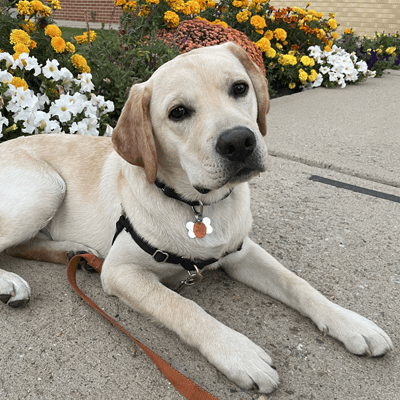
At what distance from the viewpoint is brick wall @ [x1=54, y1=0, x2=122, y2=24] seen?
56.4ft

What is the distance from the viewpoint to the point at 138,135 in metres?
2.17

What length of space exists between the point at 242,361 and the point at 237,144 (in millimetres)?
991

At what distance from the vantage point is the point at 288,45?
7.46m

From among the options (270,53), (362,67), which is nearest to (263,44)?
(270,53)

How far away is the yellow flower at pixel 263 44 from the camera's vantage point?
6.63 metres

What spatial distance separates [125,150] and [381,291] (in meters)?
1.73

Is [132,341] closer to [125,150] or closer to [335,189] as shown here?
[125,150]

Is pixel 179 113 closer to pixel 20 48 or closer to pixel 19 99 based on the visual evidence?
pixel 19 99

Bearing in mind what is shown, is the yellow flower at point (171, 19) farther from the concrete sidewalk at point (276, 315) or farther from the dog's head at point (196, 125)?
the dog's head at point (196, 125)

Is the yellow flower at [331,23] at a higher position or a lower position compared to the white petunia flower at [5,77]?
higher

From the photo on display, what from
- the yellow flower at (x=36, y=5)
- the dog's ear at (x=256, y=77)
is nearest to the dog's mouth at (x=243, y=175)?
the dog's ear at (x=256, y=77)

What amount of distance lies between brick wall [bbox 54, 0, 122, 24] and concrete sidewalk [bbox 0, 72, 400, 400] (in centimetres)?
1578

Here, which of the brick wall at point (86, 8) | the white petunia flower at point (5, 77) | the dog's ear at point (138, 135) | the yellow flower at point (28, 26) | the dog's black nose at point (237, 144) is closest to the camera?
the dog's black nose at point (237, 144)

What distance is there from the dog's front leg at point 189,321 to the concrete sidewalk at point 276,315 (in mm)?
77
